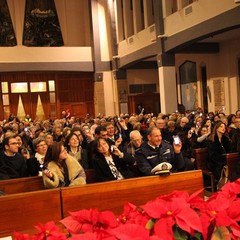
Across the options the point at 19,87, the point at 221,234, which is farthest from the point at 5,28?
the point at 221,234

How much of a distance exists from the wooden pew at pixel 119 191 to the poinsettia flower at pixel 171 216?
2.77m

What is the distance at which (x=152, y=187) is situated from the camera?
432 cm

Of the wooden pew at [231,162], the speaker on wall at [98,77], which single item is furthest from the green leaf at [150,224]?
the speaker on wall at [98,77]

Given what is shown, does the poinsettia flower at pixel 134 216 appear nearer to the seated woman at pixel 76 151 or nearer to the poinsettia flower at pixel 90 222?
the poinsettia flower at pixel 90 222

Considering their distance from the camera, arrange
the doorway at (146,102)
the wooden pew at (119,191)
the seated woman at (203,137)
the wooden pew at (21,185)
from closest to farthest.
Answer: the wooden pew at (119,191)
the wooden pew at (21,185)
the seated woman at (203,137)
the doorway at (146,102)

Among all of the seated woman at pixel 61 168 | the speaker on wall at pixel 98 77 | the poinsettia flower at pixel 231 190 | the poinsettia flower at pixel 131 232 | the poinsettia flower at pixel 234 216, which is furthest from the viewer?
the speaker on wall at pixel 98 77

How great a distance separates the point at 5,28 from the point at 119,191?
58.7ft

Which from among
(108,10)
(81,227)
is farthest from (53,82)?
(81,227)

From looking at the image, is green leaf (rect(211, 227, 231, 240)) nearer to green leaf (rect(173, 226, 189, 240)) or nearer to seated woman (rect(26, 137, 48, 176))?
green leaf (rect(173, 226, 189, 240))

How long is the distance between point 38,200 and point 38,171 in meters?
1.65

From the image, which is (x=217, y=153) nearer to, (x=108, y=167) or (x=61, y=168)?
(x=108, y=167)

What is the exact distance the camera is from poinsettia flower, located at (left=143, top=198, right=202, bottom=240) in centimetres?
128

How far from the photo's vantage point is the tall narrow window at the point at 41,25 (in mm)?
20391

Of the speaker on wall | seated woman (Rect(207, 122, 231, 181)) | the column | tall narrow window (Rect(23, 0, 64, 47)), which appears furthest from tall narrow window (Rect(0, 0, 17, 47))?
seated woman (Rect(207, 122, 231, 181))
